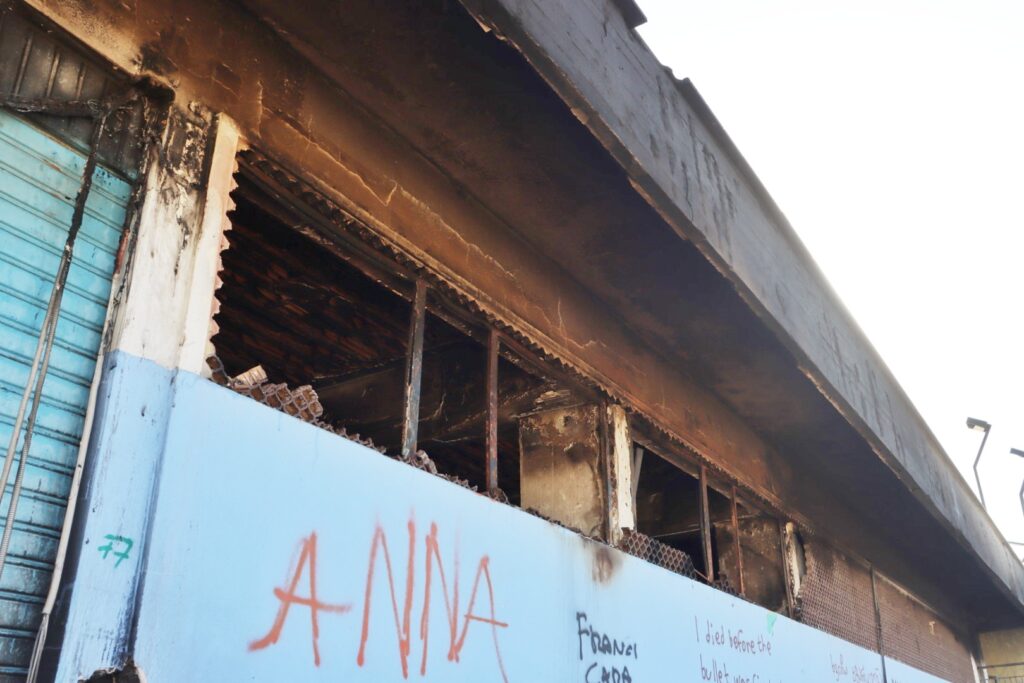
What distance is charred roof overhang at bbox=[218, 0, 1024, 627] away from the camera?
3178mm

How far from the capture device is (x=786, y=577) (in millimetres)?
6652

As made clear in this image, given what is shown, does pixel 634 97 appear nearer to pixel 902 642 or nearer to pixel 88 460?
pixel 88 460

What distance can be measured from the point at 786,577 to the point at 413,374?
420 cm

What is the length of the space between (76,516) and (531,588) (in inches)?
75.6

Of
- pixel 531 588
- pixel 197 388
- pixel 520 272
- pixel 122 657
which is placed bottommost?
pixel 122 657

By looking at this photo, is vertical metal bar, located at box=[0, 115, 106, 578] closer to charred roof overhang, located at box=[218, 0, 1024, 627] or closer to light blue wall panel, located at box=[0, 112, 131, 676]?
light blue wall panel, located at box=[0, 112, 131, 676]

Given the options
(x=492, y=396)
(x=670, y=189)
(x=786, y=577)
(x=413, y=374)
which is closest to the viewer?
(x=413, y=374)

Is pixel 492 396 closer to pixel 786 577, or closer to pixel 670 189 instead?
pixel 670 189

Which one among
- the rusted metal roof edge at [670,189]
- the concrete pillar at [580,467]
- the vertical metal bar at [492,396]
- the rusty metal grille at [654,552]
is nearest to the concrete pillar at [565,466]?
the concrete pillar at [580,467]

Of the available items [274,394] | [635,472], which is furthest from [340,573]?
[635,472]

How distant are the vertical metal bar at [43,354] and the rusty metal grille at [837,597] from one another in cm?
580

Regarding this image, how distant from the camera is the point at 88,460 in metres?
2.29

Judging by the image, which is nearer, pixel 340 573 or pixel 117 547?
pixel 117 547

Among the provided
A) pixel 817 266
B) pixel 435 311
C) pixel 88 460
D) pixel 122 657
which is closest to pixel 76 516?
pixel 88 460
